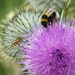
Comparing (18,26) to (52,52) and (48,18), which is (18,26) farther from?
(52,52)

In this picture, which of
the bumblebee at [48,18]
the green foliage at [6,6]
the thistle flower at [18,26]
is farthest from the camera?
the green foliage at [6,6]

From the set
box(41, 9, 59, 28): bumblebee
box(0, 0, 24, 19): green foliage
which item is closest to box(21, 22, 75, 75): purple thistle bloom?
box(41, 9, 59, 28): bumblebee

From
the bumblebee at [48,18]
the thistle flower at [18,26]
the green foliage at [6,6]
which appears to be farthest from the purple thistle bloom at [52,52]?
the green foliage at [6,6]

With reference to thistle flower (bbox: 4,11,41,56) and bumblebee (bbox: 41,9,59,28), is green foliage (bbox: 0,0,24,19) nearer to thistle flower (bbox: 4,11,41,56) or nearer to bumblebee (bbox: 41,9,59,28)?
thistle flower (bbox: 4,11,41,56)

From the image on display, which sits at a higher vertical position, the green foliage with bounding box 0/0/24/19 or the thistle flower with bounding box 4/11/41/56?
the green foliage with bounding box 0/0/24/19

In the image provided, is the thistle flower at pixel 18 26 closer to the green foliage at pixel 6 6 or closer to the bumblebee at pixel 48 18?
the bumblebee at pixel 48 18

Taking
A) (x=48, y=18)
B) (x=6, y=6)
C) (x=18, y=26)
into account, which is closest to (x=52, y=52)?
(x=48, y=18)

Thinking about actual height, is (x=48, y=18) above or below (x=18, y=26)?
below
